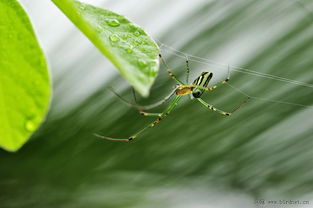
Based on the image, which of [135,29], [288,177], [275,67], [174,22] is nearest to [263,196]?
[288,177]

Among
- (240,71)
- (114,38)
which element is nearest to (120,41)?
(114,38)

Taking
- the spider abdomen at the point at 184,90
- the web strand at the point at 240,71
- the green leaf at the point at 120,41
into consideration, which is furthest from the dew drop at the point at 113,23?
the spider abdomen at the point at 184,90

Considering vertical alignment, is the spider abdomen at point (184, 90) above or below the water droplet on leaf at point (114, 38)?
above

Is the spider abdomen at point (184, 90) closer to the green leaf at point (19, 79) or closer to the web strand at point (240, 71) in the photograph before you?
the web strand at point (240, 71)

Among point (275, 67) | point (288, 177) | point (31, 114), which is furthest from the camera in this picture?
point (288, 177)

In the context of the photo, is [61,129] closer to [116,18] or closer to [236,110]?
[236,110]
